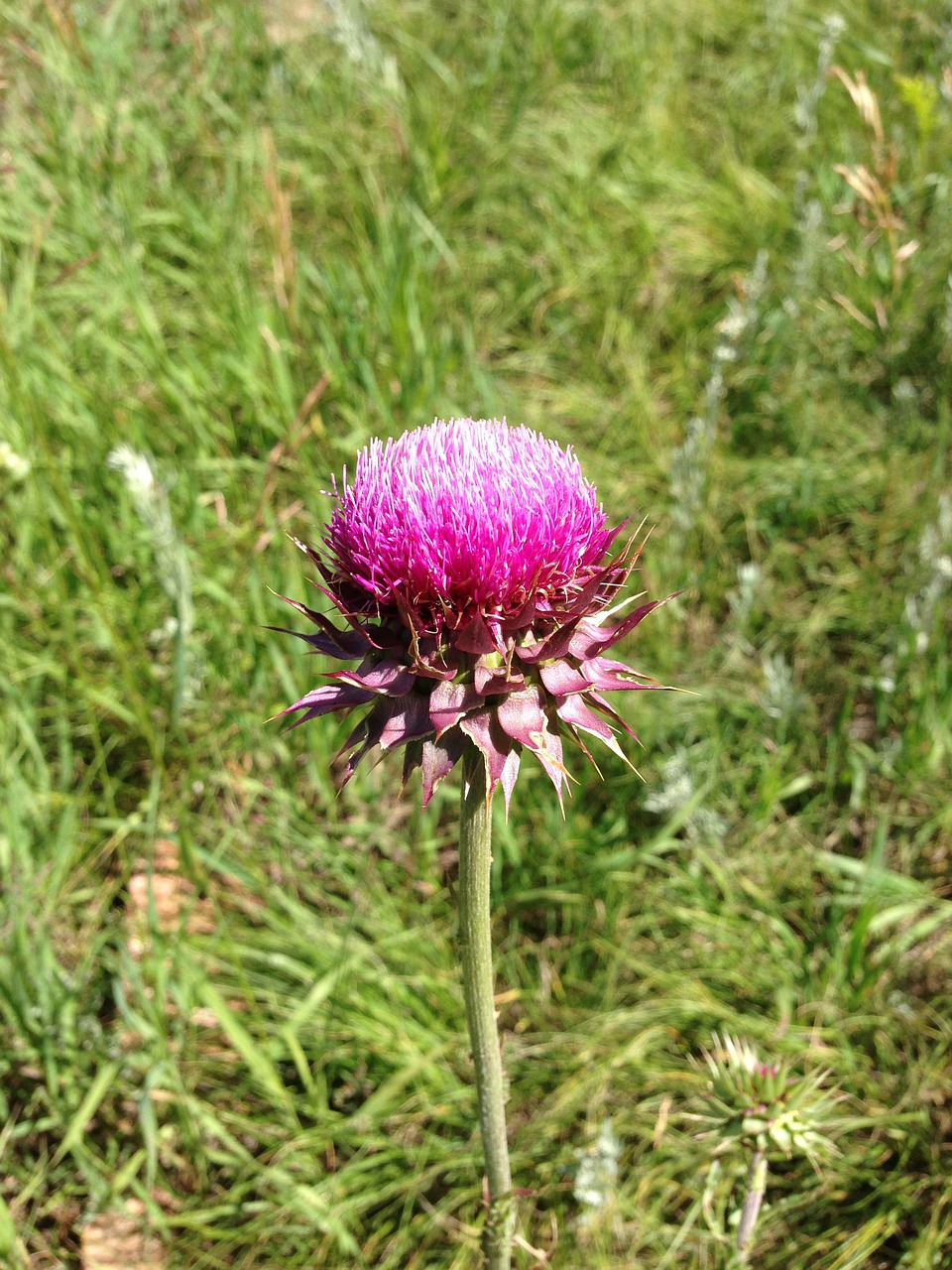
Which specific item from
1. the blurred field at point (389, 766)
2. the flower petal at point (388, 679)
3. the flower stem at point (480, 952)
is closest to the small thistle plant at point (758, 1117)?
the blurred field at point (389, 766)

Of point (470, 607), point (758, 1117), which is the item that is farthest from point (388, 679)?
point (758, 1117)

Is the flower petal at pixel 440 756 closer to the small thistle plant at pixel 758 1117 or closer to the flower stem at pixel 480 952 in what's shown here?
the flower stem at pixel 480 952

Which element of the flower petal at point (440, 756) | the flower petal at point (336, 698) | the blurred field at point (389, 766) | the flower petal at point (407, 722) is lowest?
the blurred field at point (389, 766)

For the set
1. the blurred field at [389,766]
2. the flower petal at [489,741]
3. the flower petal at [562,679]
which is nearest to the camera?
the flower petal at [489,741]

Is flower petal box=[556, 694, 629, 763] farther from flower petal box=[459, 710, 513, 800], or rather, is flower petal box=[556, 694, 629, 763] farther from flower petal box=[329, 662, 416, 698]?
flower petal box=[329, 662, 416, 698]

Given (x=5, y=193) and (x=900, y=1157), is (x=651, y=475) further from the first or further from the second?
(x=5, y=193)

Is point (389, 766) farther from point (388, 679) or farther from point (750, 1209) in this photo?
point (750, 1209)

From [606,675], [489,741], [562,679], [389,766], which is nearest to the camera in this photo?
[489,741]
